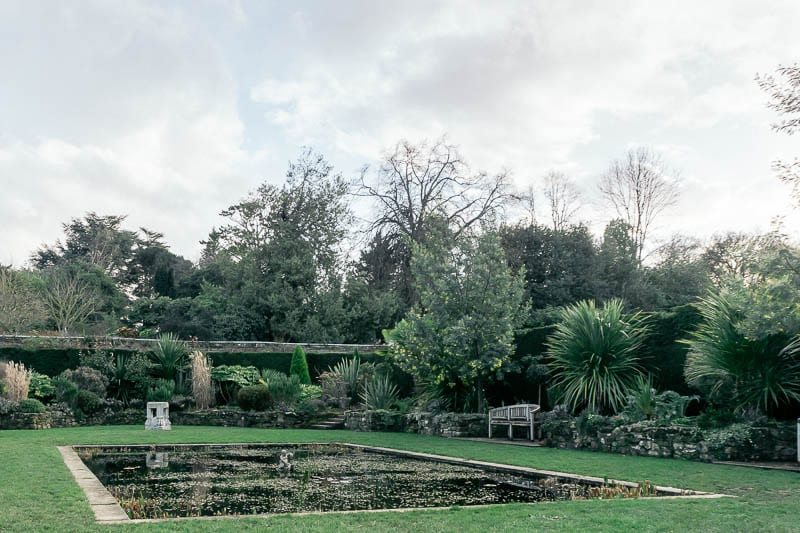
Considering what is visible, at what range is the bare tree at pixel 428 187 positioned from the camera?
1206 inches

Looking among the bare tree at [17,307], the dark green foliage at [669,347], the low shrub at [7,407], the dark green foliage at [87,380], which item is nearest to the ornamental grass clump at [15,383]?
the low shrub at [7,407]

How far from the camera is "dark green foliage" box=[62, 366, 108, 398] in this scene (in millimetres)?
19281

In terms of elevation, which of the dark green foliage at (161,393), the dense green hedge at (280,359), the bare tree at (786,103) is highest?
the bare tree at (786,103)

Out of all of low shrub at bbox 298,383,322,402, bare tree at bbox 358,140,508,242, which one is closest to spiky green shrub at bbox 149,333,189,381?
low shrub at bbox 298,383,322,402

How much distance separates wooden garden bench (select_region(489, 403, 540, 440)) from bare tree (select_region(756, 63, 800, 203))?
22.2ft

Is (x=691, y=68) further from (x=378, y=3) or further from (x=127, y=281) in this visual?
(x=127, y=281)

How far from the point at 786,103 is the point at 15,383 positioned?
17941 mm

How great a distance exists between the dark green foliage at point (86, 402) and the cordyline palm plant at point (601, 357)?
41.5 feet

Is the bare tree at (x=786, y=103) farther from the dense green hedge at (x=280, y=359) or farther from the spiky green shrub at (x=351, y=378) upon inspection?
the dense green hedge at (x=280, y=359)

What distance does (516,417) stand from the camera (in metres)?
14.2

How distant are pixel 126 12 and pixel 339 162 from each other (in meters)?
21.8

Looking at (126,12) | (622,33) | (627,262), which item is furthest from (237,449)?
(627,262)

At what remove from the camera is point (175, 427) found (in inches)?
714

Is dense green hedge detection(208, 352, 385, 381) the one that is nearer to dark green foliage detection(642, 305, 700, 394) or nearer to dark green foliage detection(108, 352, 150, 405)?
dark green foliage detection(108, 352, 150, 405)
